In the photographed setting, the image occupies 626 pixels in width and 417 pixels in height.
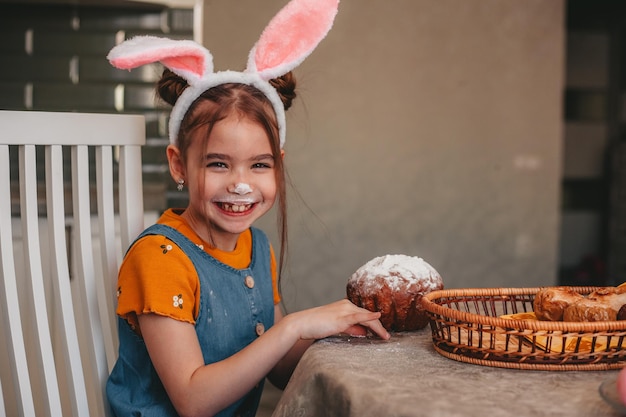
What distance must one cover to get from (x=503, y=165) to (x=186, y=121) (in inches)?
98.6

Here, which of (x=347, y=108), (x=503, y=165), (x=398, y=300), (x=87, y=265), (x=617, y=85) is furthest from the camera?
(x=617, y=85)

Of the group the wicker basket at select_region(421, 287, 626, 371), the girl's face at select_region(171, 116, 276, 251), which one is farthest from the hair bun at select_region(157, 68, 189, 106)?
the wicker basket at select_region(421, 287, 626, 371)

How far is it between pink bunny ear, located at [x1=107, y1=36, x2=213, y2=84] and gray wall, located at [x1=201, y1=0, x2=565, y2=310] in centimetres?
173

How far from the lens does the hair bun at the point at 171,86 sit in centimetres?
142

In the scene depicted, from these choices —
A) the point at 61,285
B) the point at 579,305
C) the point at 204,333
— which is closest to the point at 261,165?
the point at 204,333

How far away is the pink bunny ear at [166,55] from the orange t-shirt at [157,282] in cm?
31

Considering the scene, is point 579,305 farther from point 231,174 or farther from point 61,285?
point 61,285

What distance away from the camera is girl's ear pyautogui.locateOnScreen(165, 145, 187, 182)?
1.43 meters

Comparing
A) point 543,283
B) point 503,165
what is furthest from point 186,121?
point 543,283

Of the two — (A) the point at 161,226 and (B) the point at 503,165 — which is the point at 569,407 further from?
(B) the point at 503,165

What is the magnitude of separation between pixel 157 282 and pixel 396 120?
2.31 m

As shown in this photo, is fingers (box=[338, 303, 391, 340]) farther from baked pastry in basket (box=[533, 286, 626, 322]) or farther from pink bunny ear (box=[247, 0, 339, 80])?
pink bunny ear (box=[247, 0, 339, 80])

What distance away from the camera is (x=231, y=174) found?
1.35m

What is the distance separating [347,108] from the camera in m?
3.32
